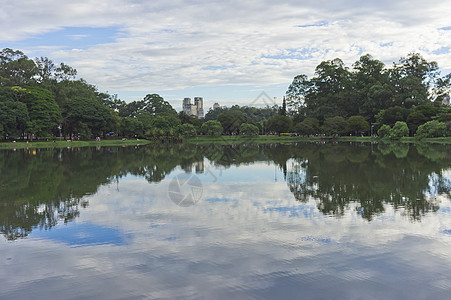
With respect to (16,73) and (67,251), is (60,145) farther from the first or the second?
(67,251)

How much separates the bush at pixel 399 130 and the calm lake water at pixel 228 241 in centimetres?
4982

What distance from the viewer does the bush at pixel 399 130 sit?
60.2 metres

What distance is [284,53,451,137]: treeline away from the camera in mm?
65062

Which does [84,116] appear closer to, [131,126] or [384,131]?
[131,126]

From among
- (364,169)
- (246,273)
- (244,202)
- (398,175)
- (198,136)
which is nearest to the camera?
(246,273)

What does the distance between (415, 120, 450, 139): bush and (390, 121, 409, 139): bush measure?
3.55 metres

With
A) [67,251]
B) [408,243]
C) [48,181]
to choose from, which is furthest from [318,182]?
[48,181]

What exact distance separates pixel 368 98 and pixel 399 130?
611 inches

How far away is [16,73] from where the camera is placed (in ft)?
204

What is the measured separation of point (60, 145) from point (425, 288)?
2127 inches

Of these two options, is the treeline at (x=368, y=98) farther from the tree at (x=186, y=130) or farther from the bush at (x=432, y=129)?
the tree at (x=186, y=130)

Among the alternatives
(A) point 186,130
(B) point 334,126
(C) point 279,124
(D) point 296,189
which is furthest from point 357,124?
(D) point 296,189

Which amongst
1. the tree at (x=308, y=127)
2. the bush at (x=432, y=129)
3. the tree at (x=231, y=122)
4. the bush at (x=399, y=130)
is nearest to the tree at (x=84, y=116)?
the tree at (x=231, y=122)

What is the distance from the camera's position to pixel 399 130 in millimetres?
60500
